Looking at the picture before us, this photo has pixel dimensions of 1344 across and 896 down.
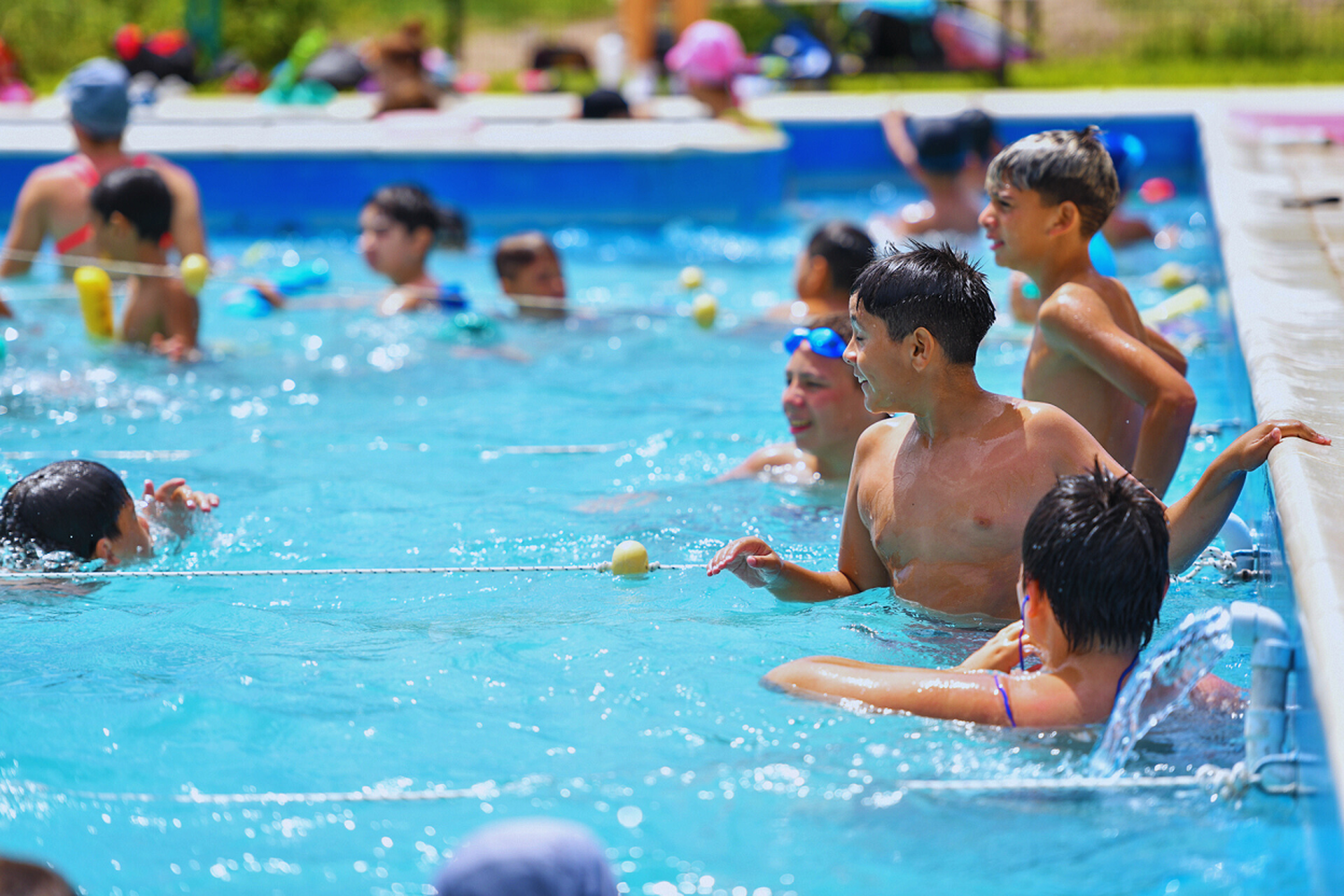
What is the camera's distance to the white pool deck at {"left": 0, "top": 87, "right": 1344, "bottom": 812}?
10.1ft

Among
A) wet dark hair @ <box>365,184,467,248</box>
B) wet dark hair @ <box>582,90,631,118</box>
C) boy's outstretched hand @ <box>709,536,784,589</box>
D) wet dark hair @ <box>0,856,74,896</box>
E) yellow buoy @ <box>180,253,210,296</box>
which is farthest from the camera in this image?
wet dark hair @ <box>582,90,631,118</box>

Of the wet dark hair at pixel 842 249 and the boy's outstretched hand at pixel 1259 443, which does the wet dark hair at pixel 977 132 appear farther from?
the boy's outstretched hand at pixel 1259 443

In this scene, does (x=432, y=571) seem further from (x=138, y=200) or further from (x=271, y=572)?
(x=138, y=200)

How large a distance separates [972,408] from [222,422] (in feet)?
13.4

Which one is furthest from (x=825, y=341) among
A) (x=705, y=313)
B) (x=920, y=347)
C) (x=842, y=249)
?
(x=705, y=313)

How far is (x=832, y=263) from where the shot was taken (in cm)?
664

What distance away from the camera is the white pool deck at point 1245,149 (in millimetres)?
3088

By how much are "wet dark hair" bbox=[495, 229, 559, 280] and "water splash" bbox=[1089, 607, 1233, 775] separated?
529cm

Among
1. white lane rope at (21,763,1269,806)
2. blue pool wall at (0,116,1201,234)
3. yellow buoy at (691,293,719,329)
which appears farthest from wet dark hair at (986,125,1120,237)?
blue pool wall at (0,116,1201,234)

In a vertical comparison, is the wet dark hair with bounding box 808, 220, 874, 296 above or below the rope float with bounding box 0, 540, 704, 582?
above

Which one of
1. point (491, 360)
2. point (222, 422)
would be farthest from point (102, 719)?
point (491, 360)

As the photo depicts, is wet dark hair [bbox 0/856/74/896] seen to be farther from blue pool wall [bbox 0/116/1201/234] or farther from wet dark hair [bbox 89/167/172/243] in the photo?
blue pool wall [bbox 0/116/1201/234]

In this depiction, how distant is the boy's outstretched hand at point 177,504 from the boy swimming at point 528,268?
3.13 metres

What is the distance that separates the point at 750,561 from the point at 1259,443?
127 centimetres
